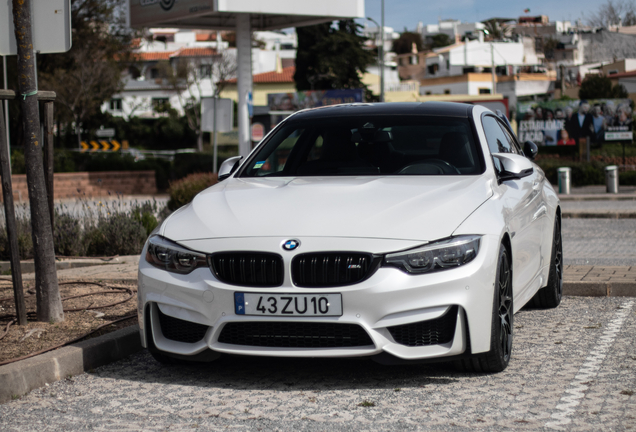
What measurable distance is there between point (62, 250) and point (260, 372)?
6.73 m

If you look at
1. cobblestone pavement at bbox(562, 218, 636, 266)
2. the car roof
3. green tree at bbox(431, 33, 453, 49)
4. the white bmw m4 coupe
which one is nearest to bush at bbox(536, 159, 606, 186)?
cobblestone pavement at bbox(562, 218, 636, 266)

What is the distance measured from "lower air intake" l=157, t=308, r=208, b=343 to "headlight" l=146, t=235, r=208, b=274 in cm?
28

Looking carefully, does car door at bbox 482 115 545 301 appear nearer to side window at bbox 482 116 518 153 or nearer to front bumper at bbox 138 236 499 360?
side window at bbox 482 116 518 153

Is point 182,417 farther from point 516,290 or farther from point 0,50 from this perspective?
point 0,50

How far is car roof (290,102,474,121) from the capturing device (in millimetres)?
6215

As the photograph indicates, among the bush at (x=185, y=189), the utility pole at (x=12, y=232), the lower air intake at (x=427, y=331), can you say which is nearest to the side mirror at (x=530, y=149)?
the lower air intake at (x=427, y=331)

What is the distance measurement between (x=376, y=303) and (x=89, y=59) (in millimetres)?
41242

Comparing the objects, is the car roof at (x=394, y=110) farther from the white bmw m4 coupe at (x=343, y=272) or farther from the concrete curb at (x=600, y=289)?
the concrete curb at (x=600, y=289)

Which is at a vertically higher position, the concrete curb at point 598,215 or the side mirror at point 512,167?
the side mirror at point 512,167

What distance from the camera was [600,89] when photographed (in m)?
55.6

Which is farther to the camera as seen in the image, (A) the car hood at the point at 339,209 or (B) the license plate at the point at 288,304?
(A) the car hood at the point at 339,209

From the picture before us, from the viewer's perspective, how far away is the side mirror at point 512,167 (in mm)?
5574

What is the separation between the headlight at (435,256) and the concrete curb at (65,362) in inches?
78.6

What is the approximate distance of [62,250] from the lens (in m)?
11.2
